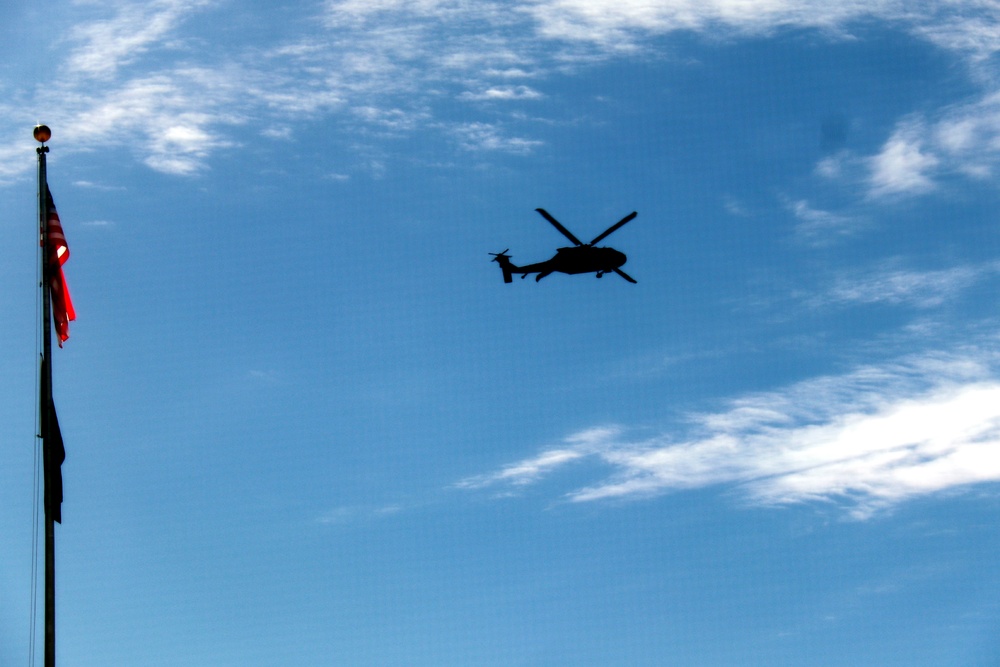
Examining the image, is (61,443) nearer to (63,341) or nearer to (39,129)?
(63,341)

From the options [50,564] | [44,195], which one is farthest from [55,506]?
[44,195]

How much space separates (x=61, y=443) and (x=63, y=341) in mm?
3531

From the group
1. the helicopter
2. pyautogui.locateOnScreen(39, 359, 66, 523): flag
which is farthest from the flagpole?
the helicopter

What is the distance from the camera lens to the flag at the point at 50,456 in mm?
36062

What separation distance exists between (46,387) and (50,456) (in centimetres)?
213

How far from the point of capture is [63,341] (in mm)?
39125

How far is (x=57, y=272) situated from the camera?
38750 mm

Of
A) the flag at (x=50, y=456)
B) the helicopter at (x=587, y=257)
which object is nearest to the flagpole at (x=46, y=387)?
the flag at (x=50, y=456)

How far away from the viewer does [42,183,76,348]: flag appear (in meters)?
38.7

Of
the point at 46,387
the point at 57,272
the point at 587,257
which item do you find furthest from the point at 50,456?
A: the point at 587,257

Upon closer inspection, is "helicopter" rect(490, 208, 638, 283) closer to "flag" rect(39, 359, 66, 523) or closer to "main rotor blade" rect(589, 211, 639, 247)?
"main rotor blade" rect(589, 211, 639, 247)

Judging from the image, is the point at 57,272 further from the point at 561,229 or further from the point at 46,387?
the point at 561,229

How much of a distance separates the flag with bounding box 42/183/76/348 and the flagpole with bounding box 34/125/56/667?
Result: 0.17 metres

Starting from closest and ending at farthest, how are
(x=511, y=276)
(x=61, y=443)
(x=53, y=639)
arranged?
(x=53, y=639), (x=61, y=443), (x=511, y=276)
